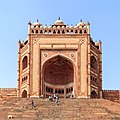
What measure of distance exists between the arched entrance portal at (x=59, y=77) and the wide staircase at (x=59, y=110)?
13.5m

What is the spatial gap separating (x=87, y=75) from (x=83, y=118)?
20.4m

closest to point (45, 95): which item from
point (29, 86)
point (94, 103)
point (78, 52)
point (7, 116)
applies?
point (29, 86)

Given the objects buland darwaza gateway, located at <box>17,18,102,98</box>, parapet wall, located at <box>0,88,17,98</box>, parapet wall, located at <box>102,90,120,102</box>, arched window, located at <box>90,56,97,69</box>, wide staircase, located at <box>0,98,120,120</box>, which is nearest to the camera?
wide staircase, located at <box>0,98,120,120</box>

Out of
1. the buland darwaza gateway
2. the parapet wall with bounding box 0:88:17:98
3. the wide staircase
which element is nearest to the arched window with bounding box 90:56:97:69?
the buland darwaza gateway

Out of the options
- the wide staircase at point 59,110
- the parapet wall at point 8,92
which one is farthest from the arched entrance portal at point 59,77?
the wide staircase at point 59,110

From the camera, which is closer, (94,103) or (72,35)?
(94,103)

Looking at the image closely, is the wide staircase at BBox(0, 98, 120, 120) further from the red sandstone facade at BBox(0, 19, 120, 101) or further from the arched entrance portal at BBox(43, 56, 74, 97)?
the arched entrance portal at BBox(43, 56, 74, 97)

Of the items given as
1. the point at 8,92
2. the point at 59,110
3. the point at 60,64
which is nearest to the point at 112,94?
the point at 60,64

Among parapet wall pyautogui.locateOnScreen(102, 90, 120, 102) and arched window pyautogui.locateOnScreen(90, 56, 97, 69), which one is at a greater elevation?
arched window pyautogui.locateOnScreen(90, 56, 97, 69)

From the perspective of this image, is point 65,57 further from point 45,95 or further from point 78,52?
point 45,95

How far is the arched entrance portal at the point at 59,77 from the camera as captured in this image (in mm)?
58097

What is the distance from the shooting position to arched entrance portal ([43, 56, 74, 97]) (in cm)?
5810

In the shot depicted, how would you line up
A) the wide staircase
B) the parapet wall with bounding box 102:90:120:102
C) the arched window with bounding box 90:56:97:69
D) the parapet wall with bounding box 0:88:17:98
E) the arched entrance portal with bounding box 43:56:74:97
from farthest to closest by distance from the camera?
the parapet wall with bounding box 0:88:17:98 → the parapet wall with bounding box 102:90:120:102 → the arched window with bounding box 90:56:97:69 → the arched entrance portal with bounding box 43:56:74:97 → the wide staircase

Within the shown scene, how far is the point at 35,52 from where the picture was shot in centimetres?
5662
